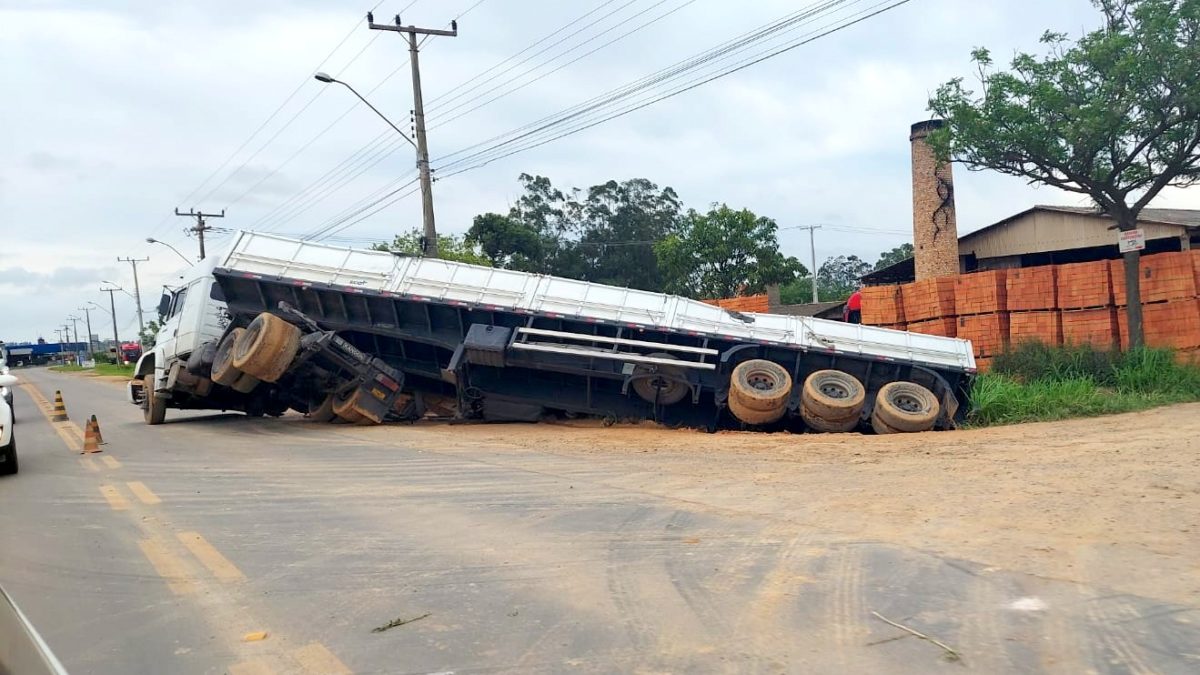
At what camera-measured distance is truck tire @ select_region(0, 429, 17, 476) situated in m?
11.2

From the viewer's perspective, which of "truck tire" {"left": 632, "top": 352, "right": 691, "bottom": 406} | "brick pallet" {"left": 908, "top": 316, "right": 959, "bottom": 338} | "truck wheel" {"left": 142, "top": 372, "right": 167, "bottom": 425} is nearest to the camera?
"truck tire" {"left": 632, "top": 352, "right": 691, "bottom": 406}

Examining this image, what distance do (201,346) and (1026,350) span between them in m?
15.6

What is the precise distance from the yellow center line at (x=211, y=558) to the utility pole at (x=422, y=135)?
16112 mm

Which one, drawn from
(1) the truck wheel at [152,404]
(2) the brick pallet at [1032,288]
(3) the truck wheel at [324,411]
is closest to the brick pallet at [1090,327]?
(2) the brick pallet at [1032,288]

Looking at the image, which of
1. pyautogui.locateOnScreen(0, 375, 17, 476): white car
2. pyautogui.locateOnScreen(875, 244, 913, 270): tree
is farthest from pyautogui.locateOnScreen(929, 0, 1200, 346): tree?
pyautogui.locateOnScreen(875, 244, 913, 270): tree

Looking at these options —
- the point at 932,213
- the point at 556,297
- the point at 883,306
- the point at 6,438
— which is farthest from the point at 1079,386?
the point at 6,438

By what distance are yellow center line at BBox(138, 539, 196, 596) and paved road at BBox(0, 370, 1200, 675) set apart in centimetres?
2

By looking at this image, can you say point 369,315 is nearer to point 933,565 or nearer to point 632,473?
point 632,473

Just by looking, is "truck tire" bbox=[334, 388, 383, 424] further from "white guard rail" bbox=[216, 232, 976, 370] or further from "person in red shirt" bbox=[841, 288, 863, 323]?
"person in red shirt" bbox=[841, 288, 863, 323]

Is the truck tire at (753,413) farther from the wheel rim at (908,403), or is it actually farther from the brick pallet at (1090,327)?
the brick pallet at (1090,327)

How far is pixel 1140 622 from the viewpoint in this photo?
176 inches

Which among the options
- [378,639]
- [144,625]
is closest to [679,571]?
[378,639]

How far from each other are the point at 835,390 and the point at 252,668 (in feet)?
37.8

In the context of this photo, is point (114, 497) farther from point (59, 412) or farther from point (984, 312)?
point (984, 312)
